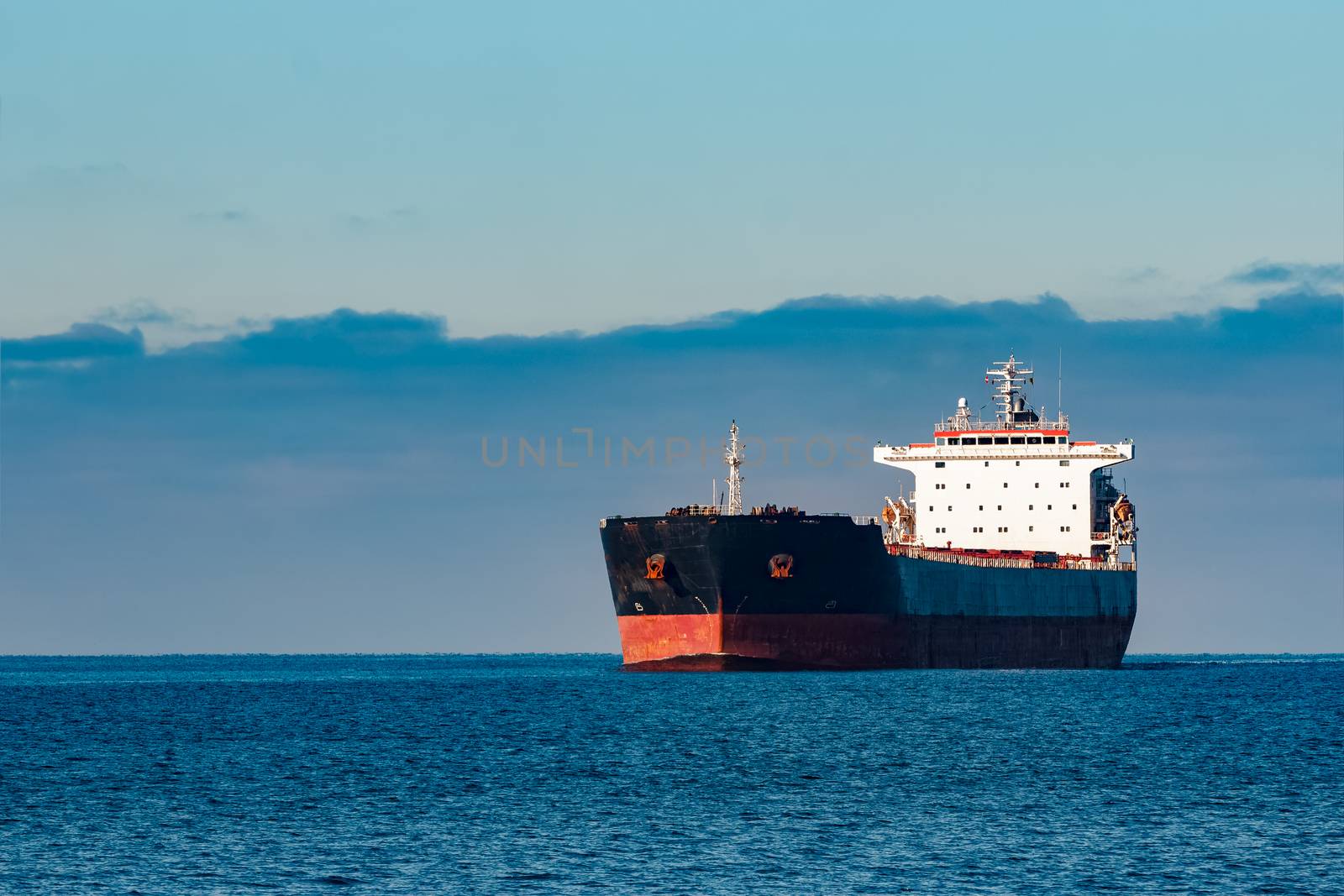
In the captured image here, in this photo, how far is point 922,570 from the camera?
232 feet

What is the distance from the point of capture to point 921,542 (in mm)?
84875

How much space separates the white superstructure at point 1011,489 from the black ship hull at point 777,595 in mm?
9452

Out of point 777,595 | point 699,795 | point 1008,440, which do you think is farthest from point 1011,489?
point 699,795

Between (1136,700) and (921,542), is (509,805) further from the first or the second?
(921,542)

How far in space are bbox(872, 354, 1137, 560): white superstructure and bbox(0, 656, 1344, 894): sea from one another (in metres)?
16.2

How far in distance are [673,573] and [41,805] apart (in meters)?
30.6

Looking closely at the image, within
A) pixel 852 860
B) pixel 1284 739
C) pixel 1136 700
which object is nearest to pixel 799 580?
pixel 1136 700

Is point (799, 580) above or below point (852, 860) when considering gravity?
above

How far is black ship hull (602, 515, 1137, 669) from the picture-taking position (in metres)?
64.3

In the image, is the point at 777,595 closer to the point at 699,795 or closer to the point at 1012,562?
the point at 1012,562

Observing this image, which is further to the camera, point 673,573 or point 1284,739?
point 673,573

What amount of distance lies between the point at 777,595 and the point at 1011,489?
2199 centimetres

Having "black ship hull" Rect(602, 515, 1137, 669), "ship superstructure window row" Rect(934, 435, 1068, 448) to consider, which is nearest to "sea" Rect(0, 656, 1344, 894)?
"black ship hull" Rect(602, 515, 1137, 669)

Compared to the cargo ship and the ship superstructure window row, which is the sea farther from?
the ship superstructure window row
